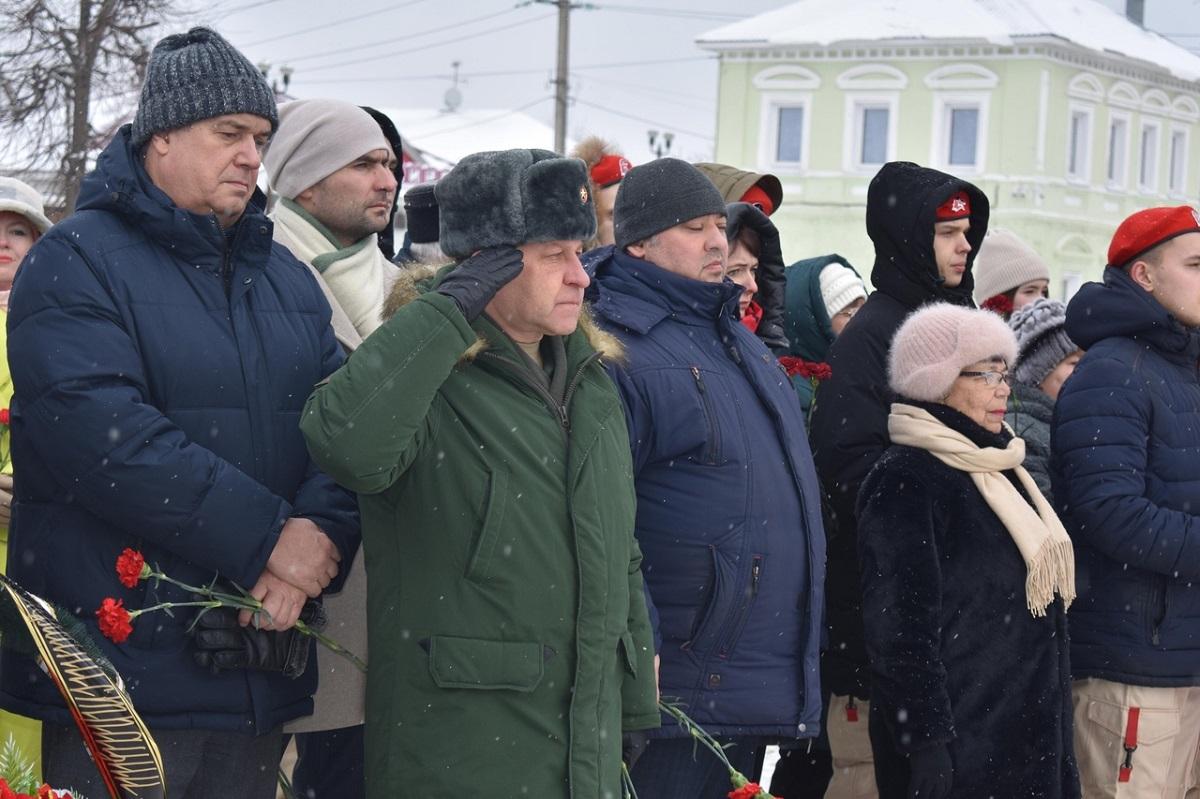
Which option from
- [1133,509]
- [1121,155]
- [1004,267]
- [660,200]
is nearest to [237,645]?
[660,200]

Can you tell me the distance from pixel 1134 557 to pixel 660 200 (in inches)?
72.0

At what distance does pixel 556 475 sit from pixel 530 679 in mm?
422

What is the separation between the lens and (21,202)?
5.52 m

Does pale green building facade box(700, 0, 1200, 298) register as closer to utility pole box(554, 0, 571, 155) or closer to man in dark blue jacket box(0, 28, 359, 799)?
utility pole box(554, 0, 571, 155)

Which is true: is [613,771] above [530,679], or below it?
below

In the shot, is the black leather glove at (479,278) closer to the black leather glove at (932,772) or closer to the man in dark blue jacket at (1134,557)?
the black leather glove at (932,772)

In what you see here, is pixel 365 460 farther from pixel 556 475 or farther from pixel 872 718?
pixel 872 718

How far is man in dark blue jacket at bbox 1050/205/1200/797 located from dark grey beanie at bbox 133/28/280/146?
2807 mm

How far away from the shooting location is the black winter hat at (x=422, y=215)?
559cm

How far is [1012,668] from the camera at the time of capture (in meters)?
4.67

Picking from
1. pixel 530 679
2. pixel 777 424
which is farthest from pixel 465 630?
pixel 777 424

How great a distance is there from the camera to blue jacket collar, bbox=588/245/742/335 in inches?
173

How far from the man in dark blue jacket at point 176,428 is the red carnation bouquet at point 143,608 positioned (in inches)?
1.0

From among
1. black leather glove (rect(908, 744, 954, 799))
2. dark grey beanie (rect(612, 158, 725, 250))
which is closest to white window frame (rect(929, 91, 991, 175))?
dark grey beanie (rect(612, 158, 725, 250))
